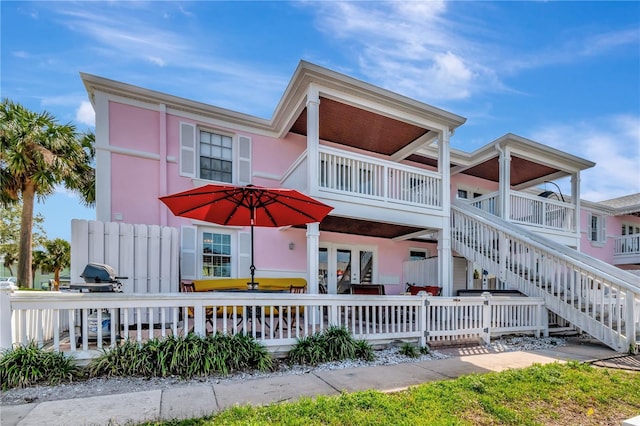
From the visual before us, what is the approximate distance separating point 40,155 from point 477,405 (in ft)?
44.8

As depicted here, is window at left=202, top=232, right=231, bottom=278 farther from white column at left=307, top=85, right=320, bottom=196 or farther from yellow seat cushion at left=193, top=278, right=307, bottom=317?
white column at left=307, top=85, right=320, bottom=196

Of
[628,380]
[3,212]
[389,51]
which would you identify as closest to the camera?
[628,380]

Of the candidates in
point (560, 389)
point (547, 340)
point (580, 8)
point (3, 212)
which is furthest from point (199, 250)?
point (3, 212)

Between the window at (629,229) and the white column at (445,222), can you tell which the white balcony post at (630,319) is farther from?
the window at (629,229)

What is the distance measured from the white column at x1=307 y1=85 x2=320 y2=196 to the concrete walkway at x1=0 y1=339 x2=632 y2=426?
3.99m

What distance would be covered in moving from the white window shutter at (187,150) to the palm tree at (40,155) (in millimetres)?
5458

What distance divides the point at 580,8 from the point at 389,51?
A: 4.18m

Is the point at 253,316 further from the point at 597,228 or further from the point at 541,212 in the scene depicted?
the point at 597,228

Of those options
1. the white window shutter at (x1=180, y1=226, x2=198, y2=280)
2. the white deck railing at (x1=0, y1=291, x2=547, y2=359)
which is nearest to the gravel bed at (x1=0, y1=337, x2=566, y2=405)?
the white deck railing at (x1=0, y1=291, x2=547, y2=359)

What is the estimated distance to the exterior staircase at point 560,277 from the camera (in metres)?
6.26

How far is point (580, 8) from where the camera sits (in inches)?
284

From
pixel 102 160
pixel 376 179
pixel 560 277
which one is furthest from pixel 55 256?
pixel 560 277

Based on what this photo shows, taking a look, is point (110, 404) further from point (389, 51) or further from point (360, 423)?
point (389, 51)

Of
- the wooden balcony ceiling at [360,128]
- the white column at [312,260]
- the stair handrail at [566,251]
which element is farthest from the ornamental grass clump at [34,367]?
the stair handrail at [566,251]
